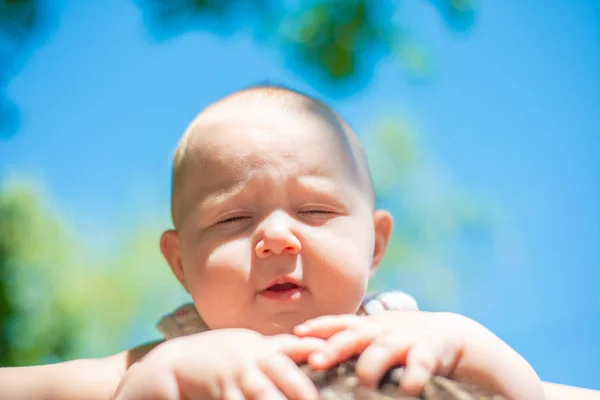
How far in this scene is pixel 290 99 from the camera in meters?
1.57

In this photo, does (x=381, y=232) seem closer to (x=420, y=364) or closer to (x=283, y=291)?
(x=283, y=291)

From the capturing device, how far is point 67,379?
4.62 feet

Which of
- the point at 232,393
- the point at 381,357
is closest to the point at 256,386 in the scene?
the point at 232,393

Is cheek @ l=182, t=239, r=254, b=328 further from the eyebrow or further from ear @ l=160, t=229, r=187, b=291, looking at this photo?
ear @ l=160, t=229, r=187, b=291

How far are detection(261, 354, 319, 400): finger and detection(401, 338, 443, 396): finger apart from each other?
0.37 feet

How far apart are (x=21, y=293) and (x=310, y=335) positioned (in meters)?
2.72

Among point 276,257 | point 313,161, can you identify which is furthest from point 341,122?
point 276,257

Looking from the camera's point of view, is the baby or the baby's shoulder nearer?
the baby

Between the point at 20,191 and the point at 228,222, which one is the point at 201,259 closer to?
the point at 228,222

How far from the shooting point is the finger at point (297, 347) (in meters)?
0.80

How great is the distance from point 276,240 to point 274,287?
0.11 m

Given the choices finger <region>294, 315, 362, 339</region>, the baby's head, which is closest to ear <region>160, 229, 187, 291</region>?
the baby's head

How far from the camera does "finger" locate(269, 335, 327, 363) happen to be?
797mm

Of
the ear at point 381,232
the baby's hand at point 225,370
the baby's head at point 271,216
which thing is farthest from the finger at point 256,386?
the ear at point 381,232
